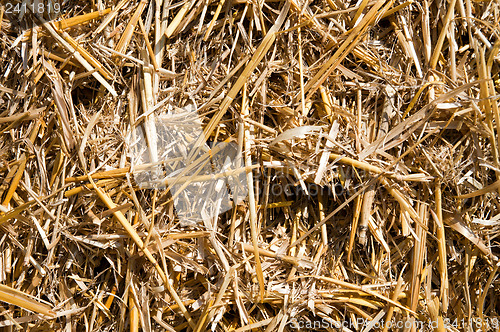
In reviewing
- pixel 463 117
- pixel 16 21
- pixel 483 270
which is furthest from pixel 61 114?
pixel 483 270

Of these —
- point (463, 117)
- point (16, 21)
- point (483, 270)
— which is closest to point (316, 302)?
point (483, 270)

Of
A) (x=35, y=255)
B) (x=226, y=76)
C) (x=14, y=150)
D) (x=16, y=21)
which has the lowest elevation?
(x=35, y=255)

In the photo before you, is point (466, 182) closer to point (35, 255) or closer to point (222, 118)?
point (222, 118)

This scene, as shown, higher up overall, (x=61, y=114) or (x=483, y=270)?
(x=61, y=114)

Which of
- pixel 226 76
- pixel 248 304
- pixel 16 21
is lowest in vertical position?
pixel 248 304

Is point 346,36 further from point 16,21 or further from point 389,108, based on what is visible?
point 16,21

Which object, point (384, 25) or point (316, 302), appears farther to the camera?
point (384, 25)
